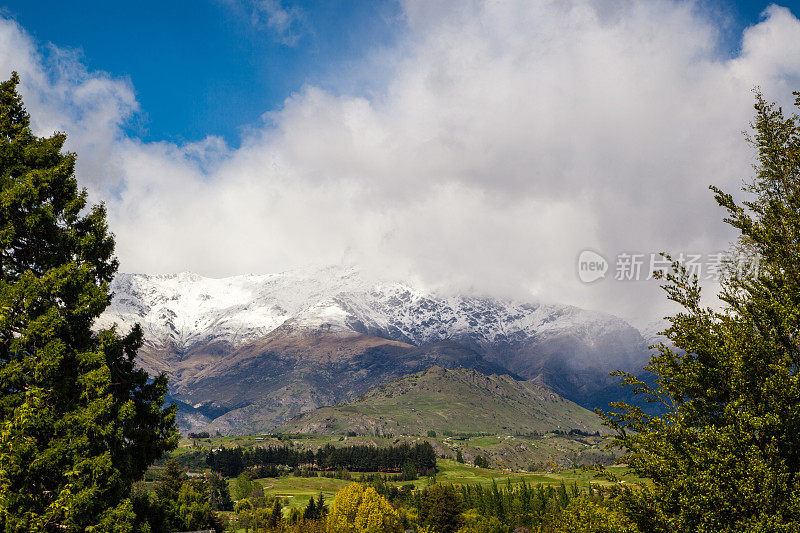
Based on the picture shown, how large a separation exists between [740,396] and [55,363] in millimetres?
29900

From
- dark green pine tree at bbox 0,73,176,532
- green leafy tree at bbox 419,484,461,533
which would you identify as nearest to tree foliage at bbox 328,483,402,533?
green leafy tree at bbox 419,484,461,533

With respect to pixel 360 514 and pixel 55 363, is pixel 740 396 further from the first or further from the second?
pixel 360 514

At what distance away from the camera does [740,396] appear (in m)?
18.7

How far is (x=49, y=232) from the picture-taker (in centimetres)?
2698

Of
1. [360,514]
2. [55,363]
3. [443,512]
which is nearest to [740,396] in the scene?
[55,363]

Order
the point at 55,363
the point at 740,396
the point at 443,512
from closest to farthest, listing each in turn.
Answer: the point at 740,396 < the point at 55,363 < the point at 443,512

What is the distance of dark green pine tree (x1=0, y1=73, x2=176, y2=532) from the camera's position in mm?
22578

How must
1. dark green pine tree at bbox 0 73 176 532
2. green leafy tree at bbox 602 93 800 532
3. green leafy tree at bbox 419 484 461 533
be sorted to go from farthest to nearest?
green leafy tree at bbox 419 484 461 533
dark green pine tree at bbox 0 73 176 532
green leafy tree at bbox 602 93 800 532

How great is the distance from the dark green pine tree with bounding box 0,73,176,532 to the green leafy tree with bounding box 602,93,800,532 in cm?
2455

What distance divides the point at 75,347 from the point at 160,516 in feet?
39.1

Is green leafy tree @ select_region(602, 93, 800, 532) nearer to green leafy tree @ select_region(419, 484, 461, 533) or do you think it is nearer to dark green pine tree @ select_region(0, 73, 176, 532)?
dark green pine tree @ select_region(0, 73, 176, 532)

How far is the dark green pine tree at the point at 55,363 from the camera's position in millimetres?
22578

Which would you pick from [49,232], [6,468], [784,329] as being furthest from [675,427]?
[49,232]

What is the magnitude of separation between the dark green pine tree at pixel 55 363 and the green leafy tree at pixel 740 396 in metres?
24.5
